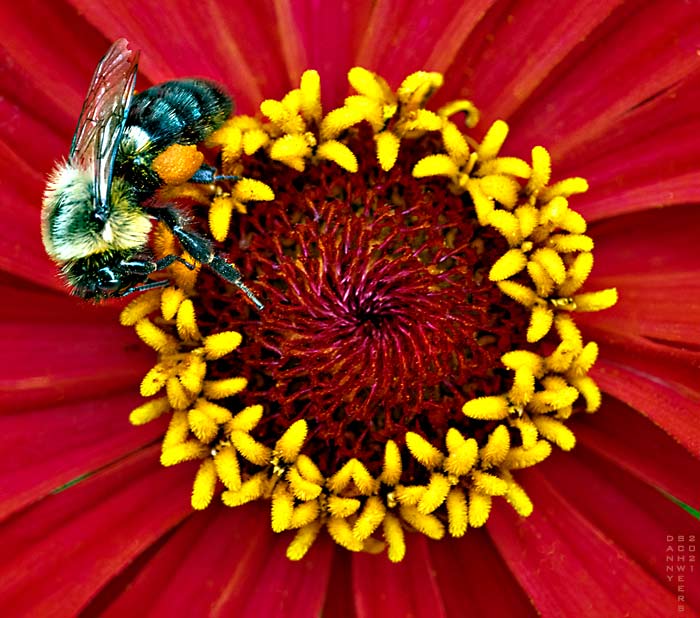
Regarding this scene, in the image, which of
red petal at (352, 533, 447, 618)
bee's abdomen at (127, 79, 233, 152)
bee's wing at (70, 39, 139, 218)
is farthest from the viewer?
red petal at (352, 533, 447, 618)

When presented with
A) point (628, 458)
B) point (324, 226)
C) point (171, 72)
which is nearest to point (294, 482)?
point (324, 226)

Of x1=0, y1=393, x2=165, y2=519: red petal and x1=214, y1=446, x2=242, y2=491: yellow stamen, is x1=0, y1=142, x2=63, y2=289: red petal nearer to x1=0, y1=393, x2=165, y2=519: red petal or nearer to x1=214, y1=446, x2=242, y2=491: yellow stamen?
x1=0, y1=393, x2=165, y2=519: red petal

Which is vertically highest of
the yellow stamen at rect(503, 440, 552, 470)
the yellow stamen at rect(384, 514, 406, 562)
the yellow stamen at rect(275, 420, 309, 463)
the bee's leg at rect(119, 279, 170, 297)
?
the bee's leg at rect(119, 279, 170, 297)

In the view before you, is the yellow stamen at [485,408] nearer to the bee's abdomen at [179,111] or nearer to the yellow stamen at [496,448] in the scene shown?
the yellow stamen at [496,448]

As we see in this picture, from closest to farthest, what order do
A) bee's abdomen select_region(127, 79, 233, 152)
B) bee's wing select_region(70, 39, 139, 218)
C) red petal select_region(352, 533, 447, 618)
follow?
bee's wing select_region(70, 39, 139, 218) < bee's abdomen select_region(127, 79, 233, 152) < red petal select_region(352, 533, 447, 618)

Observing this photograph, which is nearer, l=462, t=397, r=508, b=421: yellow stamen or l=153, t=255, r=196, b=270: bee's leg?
l=153, t=255, r=196, b=270: bee's leg

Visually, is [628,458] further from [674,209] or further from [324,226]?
[324,226]

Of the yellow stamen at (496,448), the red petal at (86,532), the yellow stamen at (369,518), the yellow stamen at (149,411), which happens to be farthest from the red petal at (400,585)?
the yellow stamen at (149,411)

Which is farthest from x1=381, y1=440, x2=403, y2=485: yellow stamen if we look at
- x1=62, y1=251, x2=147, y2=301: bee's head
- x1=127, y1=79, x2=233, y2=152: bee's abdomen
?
x1=127, y1=79, x2=233, y2=152: bee's abdomen
